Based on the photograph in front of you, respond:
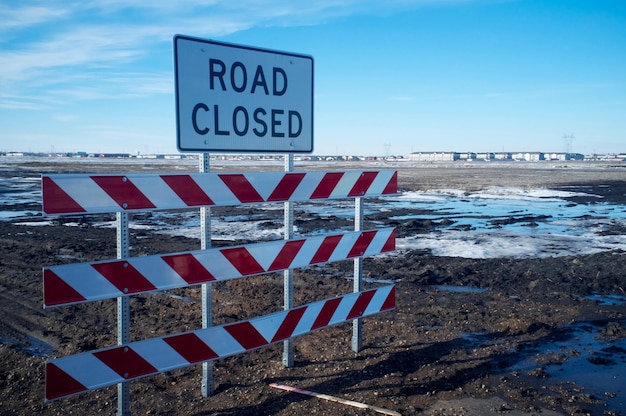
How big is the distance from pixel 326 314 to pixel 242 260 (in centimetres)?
126

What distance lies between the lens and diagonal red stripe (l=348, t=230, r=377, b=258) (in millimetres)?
5410

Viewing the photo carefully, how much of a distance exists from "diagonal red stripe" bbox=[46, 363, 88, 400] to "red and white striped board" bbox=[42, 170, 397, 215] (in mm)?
1109

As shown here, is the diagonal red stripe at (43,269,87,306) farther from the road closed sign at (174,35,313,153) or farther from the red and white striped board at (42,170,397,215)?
the road closed sign at (174,35,313,153)

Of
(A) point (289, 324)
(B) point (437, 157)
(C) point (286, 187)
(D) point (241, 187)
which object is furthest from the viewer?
(B) point (437, 157)

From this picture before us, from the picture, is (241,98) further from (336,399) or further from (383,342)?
(383,342)

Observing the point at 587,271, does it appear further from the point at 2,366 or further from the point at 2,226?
the point at 2,226

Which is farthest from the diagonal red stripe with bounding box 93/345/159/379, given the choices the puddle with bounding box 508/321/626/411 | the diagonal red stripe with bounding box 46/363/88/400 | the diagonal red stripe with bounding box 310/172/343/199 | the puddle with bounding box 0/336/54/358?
the puddle with bounding box 508/321/626/411

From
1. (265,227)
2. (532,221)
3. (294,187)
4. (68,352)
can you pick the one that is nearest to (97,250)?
(265,227)

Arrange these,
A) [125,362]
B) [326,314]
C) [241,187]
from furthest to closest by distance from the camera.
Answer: [326,314], [241,187], [125,362]

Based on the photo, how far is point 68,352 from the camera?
19.2 feet

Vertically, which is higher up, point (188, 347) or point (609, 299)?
point (188, 347)

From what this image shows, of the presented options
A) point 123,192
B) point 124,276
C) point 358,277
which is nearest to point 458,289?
point 358,277

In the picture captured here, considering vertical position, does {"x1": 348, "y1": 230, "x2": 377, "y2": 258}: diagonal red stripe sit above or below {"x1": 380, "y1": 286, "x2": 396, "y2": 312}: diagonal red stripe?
above

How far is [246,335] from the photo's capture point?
4629 mm
